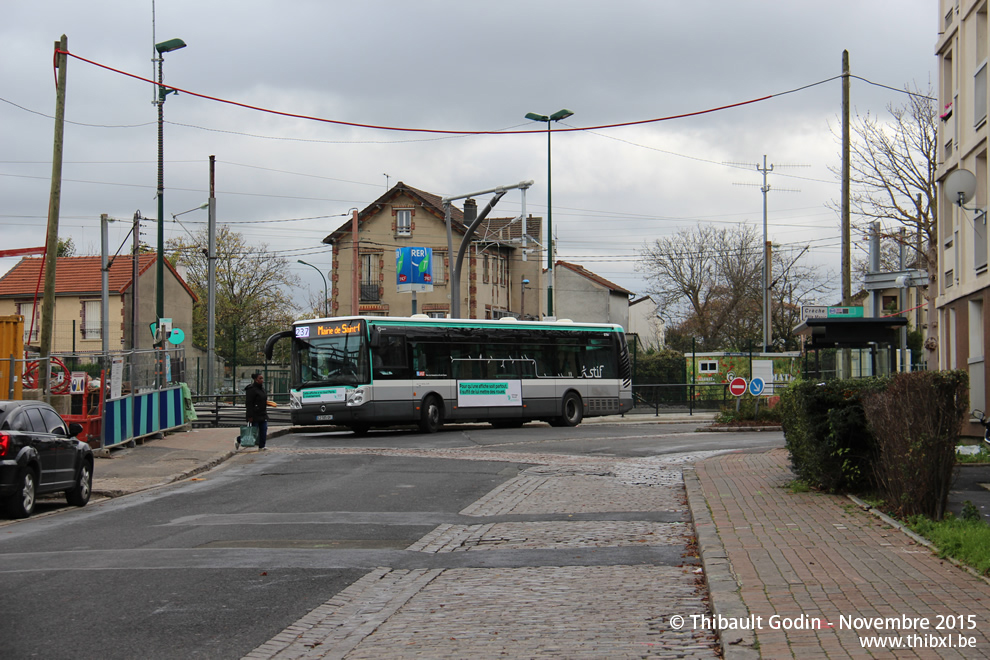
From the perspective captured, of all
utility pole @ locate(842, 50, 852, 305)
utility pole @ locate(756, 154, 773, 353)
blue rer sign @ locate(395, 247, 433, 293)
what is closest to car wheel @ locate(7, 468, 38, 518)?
utility pole @ locate(842, 50, 852, 305)

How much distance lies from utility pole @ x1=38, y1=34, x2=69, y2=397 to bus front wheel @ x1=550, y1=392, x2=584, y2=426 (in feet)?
51.6

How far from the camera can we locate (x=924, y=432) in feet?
30.1

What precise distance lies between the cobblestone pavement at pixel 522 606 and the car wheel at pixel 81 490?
592cm

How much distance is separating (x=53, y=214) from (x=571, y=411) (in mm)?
16792

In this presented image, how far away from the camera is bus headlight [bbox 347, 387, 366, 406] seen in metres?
26.1

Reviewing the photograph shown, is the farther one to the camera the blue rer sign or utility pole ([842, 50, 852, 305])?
the blue rer sign

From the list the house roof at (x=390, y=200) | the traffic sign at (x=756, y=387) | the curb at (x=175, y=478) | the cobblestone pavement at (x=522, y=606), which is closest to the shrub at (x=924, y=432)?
the cobblestone pavement at (x=522, y=606)

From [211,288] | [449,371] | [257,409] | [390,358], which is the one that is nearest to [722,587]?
[257,409]

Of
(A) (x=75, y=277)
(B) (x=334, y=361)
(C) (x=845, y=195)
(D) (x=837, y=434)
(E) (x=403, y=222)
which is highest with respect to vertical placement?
(E) (x=403, y=222)

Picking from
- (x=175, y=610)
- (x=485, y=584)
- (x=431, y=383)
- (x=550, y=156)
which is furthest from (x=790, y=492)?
(x=550, y=156)

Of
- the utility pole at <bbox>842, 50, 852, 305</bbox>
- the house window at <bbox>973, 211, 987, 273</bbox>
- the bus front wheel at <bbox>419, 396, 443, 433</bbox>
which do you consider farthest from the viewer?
the utility pole at <bbox>842, 50, 852, 305</bbox>

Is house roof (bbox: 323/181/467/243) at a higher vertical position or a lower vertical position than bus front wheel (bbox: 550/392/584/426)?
higher

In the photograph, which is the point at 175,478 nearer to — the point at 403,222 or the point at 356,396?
the point at 356,396

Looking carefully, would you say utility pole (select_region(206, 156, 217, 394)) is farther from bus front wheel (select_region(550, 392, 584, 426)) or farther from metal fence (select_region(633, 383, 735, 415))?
metal fence (select_region(633, 383, 735, 415))
